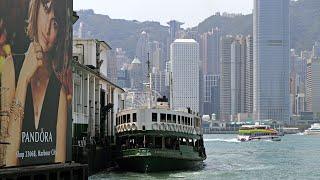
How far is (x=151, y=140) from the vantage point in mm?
48406

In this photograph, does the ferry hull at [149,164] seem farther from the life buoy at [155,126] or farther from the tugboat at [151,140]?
the life buoy at [155,126]

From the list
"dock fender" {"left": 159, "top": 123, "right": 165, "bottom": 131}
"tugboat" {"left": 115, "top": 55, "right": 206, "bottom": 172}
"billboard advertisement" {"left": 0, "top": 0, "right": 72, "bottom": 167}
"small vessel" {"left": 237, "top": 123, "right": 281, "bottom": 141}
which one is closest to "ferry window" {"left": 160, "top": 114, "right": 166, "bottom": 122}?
"tugboat" {"left": 115, "top": 55, "right": 206, "bottom": 172}

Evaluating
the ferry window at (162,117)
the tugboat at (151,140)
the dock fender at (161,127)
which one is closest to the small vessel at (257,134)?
the tugboat at (151,140)

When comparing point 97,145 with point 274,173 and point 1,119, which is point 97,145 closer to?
point 274,173

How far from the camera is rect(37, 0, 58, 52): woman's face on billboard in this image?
20864 mm

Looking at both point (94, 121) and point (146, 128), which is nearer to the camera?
point (146, 128)

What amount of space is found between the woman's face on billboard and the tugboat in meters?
26.1

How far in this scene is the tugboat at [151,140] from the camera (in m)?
47.6

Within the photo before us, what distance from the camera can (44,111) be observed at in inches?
836

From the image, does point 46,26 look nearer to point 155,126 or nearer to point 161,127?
point 155,126

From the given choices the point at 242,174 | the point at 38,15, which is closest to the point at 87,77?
the point at 242,174

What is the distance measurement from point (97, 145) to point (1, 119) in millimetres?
31776

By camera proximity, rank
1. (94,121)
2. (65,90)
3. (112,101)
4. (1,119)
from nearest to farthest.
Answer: (1,119) → (65,90) → (94,121) → (112,101)

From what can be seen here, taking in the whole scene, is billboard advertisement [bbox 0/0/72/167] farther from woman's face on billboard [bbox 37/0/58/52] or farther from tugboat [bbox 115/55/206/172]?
tugboat [bbox 115/55/206/172]
